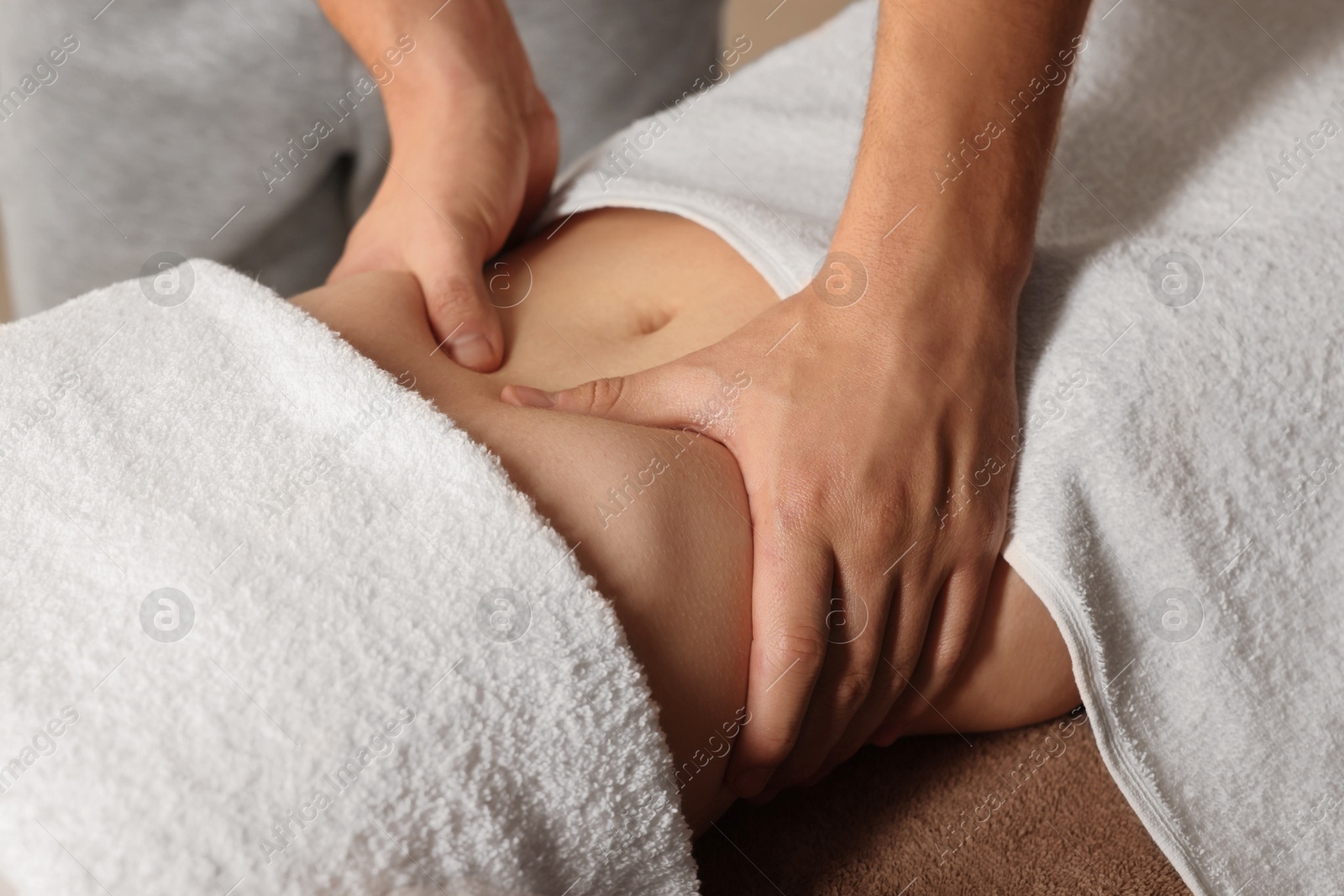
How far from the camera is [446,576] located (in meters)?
0.46

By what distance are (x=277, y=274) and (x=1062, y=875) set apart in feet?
4.00

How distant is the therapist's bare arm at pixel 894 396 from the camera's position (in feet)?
1.87

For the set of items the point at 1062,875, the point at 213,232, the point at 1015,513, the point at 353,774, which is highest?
the point at 353,774

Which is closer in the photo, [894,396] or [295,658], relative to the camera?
[295,658]

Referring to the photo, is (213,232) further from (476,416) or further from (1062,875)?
(1062,875)

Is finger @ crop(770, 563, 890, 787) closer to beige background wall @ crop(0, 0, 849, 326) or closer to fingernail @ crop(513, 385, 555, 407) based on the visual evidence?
fingernail @ crop(513, 385, 555, 407)

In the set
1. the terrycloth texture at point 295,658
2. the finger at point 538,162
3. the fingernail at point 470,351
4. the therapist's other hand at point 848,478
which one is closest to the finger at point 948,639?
the therapist's other hand at point 848,478

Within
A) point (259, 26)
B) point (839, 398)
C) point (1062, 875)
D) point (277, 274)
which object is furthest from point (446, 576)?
point (277, 274)

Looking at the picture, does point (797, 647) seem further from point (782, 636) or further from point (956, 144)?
point (956, 144)

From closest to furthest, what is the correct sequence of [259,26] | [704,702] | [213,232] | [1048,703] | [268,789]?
1. [268,789]
2. [704,702]
3. [1048,703]
4. [259,26]
5. [213,232]

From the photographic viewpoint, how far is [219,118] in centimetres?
126

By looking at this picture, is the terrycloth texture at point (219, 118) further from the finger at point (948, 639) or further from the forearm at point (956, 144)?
the finger at point (948, 639)

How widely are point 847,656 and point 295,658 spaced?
303 millimetres

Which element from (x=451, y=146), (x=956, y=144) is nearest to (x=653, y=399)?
(x=956, y=144)
